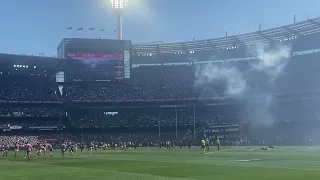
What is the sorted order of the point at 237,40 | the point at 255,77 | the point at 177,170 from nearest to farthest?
the point at 177,170, the point at 237,40, the point at 255,77

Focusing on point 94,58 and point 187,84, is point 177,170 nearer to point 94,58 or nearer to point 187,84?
point 94,58

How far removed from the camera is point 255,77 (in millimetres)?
130875

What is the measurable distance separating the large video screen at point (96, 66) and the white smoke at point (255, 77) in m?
26.6

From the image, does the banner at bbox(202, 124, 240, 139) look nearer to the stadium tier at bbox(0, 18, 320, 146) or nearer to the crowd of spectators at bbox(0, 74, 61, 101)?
the stadium tier at bbox(0, 18, 320, 146)

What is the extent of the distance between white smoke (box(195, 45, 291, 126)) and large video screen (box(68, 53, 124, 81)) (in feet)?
87.4

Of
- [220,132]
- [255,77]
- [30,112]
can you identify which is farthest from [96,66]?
[220,132]

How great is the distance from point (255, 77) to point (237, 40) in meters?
12.6

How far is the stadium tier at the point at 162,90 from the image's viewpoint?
376 feet

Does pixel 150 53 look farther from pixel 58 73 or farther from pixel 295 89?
pixel 295 89

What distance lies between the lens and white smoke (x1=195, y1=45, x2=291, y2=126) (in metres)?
116

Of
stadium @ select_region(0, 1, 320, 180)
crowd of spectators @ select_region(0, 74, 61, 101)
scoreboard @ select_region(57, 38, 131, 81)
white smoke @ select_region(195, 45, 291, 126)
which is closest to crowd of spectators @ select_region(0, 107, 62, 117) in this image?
stadium @ select_region(0, 1, 320, 180)

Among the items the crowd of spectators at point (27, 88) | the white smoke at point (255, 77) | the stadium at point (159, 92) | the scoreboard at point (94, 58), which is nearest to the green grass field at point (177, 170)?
the stadium at point (159, 92)

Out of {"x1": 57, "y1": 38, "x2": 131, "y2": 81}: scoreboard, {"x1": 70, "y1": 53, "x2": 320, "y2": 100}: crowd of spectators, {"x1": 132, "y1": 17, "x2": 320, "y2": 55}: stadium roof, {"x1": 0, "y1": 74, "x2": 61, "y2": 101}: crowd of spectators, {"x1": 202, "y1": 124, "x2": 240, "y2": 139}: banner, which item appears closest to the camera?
{"x1": 202, "y1": 124, "x2": 240, "y2": 139}: banner

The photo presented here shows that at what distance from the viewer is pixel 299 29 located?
112438 mm
